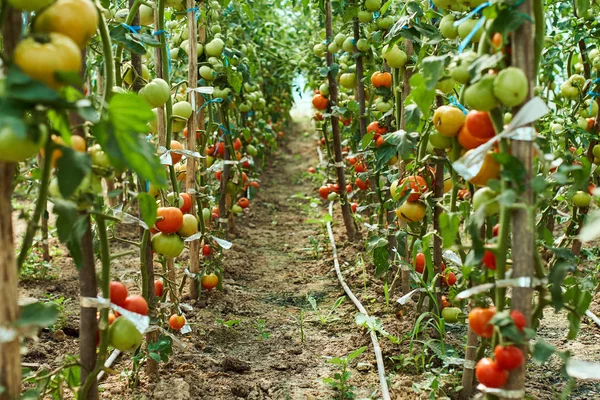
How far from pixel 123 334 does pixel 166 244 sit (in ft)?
2.15

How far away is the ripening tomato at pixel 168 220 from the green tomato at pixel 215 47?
4.84ft

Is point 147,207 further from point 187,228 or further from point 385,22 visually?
point 385,22

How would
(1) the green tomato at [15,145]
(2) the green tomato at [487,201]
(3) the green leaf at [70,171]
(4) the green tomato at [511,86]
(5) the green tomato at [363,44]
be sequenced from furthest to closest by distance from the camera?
(5) the green tomato at [363,44]
(2) the green tomato at [487,201]
(4) the green tomato at [511,86]
(3) the green leaf at [70,171]
(1) the green tomato at [15,145]

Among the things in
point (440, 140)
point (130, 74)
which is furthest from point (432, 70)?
point (130, 74)

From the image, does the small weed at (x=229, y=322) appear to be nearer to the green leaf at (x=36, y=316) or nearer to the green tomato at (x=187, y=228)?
the green tomato at (x=187, y=228)

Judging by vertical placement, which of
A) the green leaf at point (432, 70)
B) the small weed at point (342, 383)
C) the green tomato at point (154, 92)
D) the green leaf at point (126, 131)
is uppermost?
the green tomato at point (154, 92)

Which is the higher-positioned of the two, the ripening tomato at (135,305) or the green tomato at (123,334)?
the ripening tomato at (135,305)

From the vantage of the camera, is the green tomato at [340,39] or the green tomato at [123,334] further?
the green tomato at [340,39]

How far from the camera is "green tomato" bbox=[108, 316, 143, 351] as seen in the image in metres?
1.45

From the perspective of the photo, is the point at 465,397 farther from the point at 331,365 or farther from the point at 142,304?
the point at 142,304

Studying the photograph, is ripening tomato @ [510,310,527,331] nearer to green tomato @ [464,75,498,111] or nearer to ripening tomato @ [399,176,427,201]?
green tomato @ [464,75,498,111]

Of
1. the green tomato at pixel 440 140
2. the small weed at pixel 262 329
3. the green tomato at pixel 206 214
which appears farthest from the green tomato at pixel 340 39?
the green tomato at pixel 440 140

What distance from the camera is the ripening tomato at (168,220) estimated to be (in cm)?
204

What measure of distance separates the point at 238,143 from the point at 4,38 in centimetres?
358
